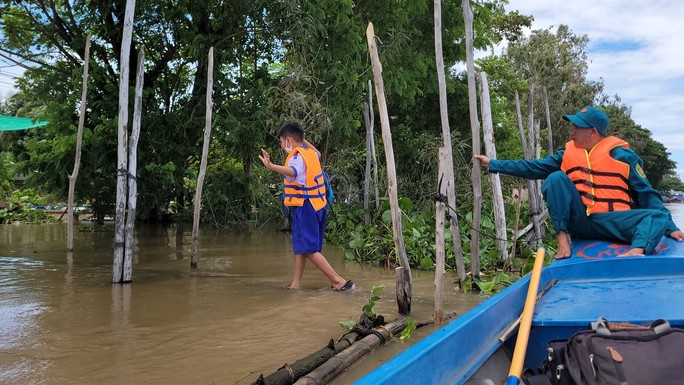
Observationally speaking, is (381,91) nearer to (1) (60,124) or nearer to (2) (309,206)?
(2) (309,206)

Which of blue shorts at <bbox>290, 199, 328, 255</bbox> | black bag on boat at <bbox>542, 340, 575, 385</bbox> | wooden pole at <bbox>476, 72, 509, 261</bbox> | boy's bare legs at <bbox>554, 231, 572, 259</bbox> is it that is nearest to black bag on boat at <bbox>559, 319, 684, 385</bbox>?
black bag on boat at <bbox>542, 340, 575, 385</bbox>

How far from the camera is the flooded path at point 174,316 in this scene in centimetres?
295

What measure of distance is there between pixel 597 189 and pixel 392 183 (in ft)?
4.68

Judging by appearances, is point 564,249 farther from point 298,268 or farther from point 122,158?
point 122,158

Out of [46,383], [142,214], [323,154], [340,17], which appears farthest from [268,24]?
[46,383]

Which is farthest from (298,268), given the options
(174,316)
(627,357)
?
(627,357)

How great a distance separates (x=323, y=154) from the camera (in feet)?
35.3

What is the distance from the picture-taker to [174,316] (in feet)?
13.5

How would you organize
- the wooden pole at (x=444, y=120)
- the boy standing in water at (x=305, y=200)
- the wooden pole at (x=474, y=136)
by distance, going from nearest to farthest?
the wooden pole at (x=444, y=120), the wooden pole at (x=474, y=136), the boy standing in water at (x=305, y=200)

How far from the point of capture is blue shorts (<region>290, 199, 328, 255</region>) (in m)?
4.88

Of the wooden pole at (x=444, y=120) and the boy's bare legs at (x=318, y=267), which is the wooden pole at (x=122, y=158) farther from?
the wooden pole at (x=444, y=120)

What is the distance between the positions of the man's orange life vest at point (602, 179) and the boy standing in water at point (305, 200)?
85.5 inches

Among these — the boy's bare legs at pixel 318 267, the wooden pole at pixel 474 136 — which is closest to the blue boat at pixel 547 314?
the wooden pole at pixel 474 136

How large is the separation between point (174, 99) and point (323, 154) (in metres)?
3.76
